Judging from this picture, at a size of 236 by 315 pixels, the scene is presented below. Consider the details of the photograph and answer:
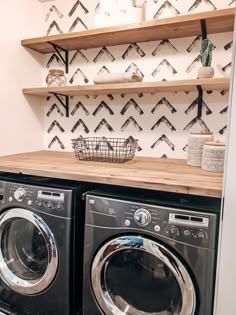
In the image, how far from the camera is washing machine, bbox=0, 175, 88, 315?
1.33 metres

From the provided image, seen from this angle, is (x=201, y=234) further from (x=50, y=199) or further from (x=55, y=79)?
(x=55, y=79)

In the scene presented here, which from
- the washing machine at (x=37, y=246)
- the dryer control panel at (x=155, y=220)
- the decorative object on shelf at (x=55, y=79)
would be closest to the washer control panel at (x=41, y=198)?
the washing machine at (x=37, y=246)

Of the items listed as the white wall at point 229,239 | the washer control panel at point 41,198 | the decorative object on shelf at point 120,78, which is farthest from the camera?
the decorative object on shelf at point 120,78

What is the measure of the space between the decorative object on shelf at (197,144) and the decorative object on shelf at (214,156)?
0.12m

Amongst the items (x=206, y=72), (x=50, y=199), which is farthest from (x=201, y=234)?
(x=206, y=72)

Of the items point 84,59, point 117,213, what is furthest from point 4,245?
point 84,59

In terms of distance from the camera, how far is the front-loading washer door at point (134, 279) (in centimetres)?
117

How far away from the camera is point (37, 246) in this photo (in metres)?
1.52

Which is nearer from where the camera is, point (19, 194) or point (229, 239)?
point (229, 239)

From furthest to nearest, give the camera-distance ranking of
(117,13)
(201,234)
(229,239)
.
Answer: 1. (117,13)
2. (201,234)
3. (229,239)

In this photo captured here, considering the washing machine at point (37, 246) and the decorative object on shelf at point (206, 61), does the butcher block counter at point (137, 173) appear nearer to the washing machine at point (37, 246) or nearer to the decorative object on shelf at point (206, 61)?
the washing machine at point (37, 246)

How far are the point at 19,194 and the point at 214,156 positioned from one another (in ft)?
3.54

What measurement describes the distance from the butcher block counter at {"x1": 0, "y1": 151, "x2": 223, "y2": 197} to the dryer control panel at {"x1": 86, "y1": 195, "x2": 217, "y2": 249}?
91 mm

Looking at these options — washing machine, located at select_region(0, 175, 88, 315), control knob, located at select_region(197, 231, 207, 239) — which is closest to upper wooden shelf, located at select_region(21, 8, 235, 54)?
washing machine, located at select_region(0, 175, 88, 315)
